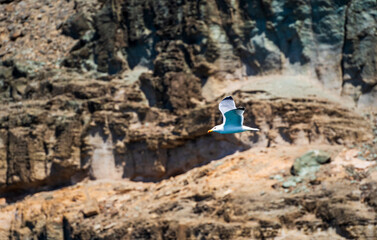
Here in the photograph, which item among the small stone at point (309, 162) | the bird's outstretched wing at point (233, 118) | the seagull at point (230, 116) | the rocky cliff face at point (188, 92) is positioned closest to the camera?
the seagull at point (230, 116)

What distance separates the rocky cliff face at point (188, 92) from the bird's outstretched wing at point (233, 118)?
8.48 meters

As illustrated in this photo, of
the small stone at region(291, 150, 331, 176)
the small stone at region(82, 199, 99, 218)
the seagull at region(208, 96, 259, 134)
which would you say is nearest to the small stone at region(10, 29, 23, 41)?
the small stone at region(82, 199, 99, 218)

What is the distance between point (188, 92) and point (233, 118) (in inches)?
419

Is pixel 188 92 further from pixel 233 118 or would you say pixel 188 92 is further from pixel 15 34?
pixel 233 118

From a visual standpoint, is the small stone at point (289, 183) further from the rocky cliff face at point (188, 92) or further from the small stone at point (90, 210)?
the small stone at point (90, 210)

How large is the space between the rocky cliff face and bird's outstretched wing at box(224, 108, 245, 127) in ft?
27.8

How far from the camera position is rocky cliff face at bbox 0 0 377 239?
26984mm

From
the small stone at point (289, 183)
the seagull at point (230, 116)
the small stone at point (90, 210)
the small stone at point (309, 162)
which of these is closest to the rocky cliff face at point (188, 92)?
the small stone at point (90, 210)

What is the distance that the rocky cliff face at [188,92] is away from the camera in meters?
27.0

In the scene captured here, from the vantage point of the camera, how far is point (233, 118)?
18.0 meters

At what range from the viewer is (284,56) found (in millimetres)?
28922

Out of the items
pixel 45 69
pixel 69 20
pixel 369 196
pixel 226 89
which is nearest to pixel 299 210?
pixel 369 196

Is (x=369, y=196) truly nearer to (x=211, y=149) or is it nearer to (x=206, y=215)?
(x=206, y=215)

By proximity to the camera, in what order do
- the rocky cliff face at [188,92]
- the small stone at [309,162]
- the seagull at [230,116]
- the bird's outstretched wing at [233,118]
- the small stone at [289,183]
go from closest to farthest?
the seagull at [230,116]
the bird's outstretched wing at [233,118]
the small stone at [289,183]
the small stone at [309,162]
the rocky cliff face at [188,92]
